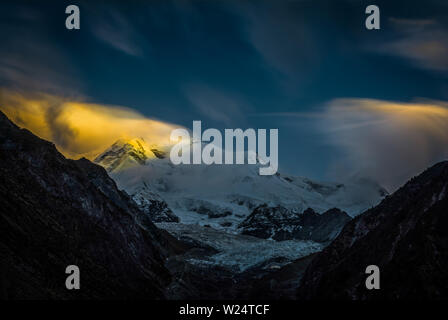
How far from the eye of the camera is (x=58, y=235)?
430 ft

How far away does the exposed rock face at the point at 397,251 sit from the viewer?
101500 millimetres

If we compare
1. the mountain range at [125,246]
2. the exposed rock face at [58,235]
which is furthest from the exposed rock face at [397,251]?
the exposed rock face at [58,235]

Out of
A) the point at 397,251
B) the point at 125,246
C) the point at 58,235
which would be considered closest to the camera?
the point at 397,251

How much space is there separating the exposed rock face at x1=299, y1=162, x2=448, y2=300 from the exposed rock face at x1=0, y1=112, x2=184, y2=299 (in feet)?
149

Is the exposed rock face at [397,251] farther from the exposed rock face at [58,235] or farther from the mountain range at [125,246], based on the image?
the exposed rock face at [58,235]

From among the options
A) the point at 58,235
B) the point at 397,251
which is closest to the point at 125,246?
the point at 58,235

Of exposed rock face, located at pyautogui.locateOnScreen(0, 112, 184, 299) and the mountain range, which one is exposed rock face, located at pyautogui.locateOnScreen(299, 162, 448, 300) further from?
exposed rock face, located at pyautogui.locateOnScreen(0, 112, 184, 299)

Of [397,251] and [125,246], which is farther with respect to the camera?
[125,246]

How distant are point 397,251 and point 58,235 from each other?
70943 millimetres

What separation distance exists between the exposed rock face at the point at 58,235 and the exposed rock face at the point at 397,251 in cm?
4547

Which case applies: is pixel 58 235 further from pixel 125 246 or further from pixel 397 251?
pixel 397 251
